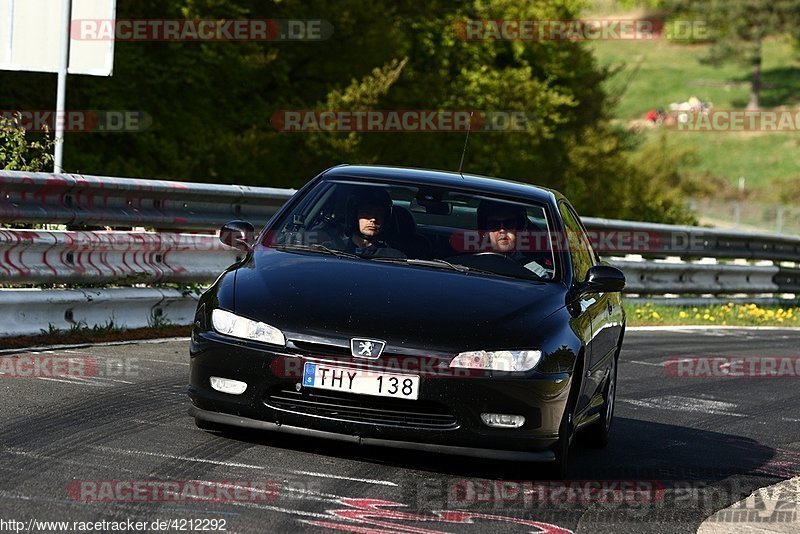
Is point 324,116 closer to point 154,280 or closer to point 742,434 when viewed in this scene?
point 154,280

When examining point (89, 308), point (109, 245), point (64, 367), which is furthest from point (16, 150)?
point (64, 367)

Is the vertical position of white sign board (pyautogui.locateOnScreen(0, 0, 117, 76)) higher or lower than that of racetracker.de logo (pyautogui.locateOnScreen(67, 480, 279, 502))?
higher

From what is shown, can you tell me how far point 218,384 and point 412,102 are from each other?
3485 centimetres

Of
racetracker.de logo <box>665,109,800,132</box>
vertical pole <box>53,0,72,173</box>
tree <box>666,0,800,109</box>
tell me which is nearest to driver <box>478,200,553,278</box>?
vertical pole <box>53,0,72,173</box>

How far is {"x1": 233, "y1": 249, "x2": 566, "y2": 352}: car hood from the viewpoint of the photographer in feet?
22.0

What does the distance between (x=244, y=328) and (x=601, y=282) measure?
6.76 ft

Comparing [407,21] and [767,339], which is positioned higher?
[407,21]

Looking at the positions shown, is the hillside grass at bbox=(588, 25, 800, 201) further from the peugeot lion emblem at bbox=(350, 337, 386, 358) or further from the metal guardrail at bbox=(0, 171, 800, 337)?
the peugeot lion emblem at bbox=(350, 337, 386, 358)

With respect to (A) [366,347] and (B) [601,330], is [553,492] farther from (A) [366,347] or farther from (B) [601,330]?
(B) [601,330]

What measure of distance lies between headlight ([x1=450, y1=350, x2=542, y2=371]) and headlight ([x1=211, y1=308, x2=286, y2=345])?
0.81 m

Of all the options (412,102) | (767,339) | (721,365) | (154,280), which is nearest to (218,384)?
(154,280)

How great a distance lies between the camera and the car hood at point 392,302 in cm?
669

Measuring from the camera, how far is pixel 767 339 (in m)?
18.3

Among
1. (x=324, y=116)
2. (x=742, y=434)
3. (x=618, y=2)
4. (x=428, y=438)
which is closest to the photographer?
(x=428, y=438)
